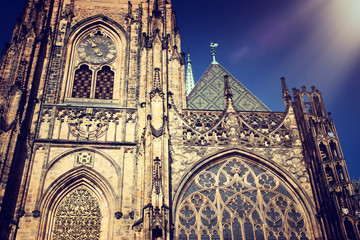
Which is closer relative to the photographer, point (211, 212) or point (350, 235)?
point (350, 235)

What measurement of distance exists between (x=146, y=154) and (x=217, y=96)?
6036 mm

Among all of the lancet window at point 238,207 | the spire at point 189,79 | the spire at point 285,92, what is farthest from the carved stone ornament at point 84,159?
the spire at point 189,79

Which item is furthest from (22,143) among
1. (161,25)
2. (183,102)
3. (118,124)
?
(161,25)

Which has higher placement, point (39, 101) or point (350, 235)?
point (39, 101)

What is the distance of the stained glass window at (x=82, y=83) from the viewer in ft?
57.1

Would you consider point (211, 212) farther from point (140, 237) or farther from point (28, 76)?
point (28, 76)

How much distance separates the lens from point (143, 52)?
58.5 ft

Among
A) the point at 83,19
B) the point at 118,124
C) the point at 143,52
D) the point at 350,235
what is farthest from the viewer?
the point at 83,19

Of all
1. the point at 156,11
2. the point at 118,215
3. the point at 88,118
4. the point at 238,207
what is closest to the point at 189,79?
the point at 156,11

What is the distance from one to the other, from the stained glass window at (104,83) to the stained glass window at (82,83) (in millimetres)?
353

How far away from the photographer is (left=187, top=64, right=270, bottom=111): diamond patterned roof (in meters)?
18.6

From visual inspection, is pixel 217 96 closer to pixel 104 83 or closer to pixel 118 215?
pixel 104 83

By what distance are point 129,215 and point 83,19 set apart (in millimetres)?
9233

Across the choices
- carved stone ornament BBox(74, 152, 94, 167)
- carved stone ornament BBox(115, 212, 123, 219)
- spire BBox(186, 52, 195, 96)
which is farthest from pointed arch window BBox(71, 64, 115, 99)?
spire BBox(186, 52, 195, 96)
